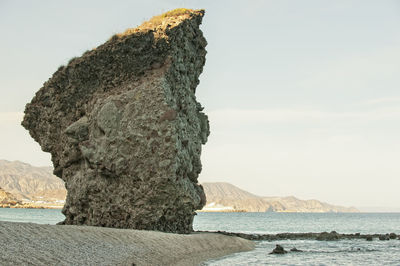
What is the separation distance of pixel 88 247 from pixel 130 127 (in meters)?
11.4

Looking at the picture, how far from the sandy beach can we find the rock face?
3.72 meters

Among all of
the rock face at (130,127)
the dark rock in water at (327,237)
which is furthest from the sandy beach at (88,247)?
the dark rock in water at (327,237)

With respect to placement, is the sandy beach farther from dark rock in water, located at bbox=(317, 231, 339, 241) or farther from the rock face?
dark rock in water, located at bbox=(317, 231, 339, 241)

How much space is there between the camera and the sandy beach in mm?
12531

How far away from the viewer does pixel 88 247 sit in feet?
50.3

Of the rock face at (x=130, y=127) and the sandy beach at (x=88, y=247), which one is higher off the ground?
the rock face at (x=130, y=127)

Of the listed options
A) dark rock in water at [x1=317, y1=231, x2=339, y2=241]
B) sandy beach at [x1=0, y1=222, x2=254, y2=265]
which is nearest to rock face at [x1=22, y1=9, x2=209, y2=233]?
sandy beach at [x1=0, y1=222, x2=254, y2=265]

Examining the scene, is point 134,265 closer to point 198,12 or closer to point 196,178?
point 196,178

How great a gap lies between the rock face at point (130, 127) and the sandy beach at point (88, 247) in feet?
12.2

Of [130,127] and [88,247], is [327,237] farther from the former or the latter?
[88,247]

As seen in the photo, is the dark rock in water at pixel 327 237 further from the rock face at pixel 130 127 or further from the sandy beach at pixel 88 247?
the sandy beach at pixel 88 247

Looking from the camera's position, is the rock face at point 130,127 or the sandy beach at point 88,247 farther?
the rock face at point 130,127

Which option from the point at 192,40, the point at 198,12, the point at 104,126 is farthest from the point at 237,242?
the point at 198,12

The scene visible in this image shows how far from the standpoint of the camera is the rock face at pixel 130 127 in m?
25.4
